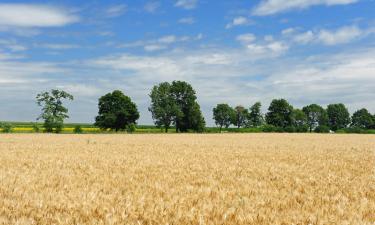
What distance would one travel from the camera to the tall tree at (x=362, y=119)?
16612 centimetres

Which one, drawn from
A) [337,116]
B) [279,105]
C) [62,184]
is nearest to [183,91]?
[279,105]

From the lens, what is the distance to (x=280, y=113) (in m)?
141

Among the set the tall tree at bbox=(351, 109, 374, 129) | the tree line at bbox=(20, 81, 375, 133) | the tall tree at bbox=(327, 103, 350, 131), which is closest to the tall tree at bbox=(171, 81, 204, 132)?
the tree line at bbox=(20, 81, 375, 133)

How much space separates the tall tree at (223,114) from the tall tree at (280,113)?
17.6 meters

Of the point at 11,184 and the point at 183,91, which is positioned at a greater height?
the point at 183,91

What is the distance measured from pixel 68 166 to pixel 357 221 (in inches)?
385

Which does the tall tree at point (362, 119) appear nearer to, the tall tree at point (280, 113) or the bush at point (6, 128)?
the tall tree at point (280, 113)

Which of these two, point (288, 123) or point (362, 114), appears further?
point (362, 114)

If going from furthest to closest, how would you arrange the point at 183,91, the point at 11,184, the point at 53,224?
the point at 183,91, the point at 11,184, the point at 53,224

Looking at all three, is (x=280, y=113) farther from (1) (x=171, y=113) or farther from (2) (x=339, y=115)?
(1) (x=171, y=113)

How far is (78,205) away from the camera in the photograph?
22.8 feet

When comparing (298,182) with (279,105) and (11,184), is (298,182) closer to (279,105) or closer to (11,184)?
(11,184)

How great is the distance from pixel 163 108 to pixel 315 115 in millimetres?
86216

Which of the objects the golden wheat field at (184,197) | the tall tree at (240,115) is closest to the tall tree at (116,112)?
the tall tree at (240,115)
